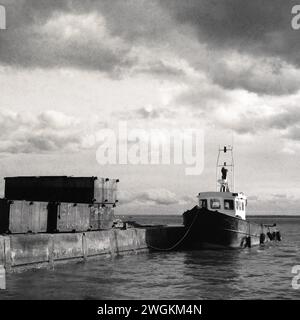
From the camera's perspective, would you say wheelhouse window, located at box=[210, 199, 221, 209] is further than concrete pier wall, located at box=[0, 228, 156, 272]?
Yes

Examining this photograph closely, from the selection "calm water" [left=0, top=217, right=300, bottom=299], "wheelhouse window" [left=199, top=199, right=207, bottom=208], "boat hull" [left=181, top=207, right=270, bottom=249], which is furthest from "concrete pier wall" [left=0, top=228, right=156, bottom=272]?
"wheelhouse window" [left=199, top=199, right=207, bottom=208]

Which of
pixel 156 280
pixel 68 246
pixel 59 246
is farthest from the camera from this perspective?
pixel 68 246

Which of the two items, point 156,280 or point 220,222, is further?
point 220,222

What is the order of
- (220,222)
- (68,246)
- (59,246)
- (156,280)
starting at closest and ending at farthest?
(156,280)
(59,246)
(68,246)
(220,222)

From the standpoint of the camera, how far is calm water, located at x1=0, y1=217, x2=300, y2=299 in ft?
50.0

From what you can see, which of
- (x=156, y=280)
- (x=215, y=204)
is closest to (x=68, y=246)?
(x=156, y=280)

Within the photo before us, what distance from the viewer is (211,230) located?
3155 centimetres

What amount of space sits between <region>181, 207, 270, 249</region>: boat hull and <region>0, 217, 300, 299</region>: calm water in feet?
17.0

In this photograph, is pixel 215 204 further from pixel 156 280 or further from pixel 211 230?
pixel 156 280

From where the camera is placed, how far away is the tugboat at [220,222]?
1233 inches

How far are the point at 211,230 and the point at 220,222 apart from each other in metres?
0.96

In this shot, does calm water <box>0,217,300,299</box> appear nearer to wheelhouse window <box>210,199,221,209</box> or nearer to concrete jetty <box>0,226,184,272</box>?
concrete jetty <box>0,226,184,272</box>

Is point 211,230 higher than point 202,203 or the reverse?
the reverse
